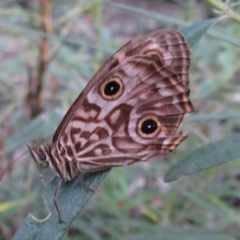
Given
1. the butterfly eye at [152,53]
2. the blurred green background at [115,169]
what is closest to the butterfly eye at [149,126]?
the butterfly eye at [152,53]

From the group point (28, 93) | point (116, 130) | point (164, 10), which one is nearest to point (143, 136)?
point (116, 130)

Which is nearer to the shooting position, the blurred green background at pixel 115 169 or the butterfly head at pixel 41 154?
the butterfly head at pixel 41 154

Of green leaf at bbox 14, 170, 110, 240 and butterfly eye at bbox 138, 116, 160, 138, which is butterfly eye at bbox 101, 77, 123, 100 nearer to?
butterfly eye at bbox 138, 116, 160, 138

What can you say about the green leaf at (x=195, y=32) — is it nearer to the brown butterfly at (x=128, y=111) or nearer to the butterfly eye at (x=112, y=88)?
the brown butterfly at (x=128, y=111)

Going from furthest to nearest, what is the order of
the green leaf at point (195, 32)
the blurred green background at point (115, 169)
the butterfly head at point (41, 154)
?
1. the blurred green background at point (115, 169)
2. the butterfly head at point (41, 154)
3. the green leaf at point (195, 32)

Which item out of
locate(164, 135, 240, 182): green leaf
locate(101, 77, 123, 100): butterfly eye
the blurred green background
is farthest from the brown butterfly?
the blurred green background

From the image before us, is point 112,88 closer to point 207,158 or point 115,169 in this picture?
point 207,158

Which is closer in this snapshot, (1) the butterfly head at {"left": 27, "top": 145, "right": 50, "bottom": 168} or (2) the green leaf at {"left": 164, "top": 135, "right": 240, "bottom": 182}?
(2) the green leaf at {"left": 164, "top": 135, "right": 240, "bottom": 182}

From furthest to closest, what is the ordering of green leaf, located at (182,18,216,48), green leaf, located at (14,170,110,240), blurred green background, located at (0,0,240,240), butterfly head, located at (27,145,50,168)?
blurred green background, located at (0,0,240,240), butterfly head, located at (27,145,50,168), green leaf, located at (182,18,216,48), green leaf, located at (14,170,110,240)
